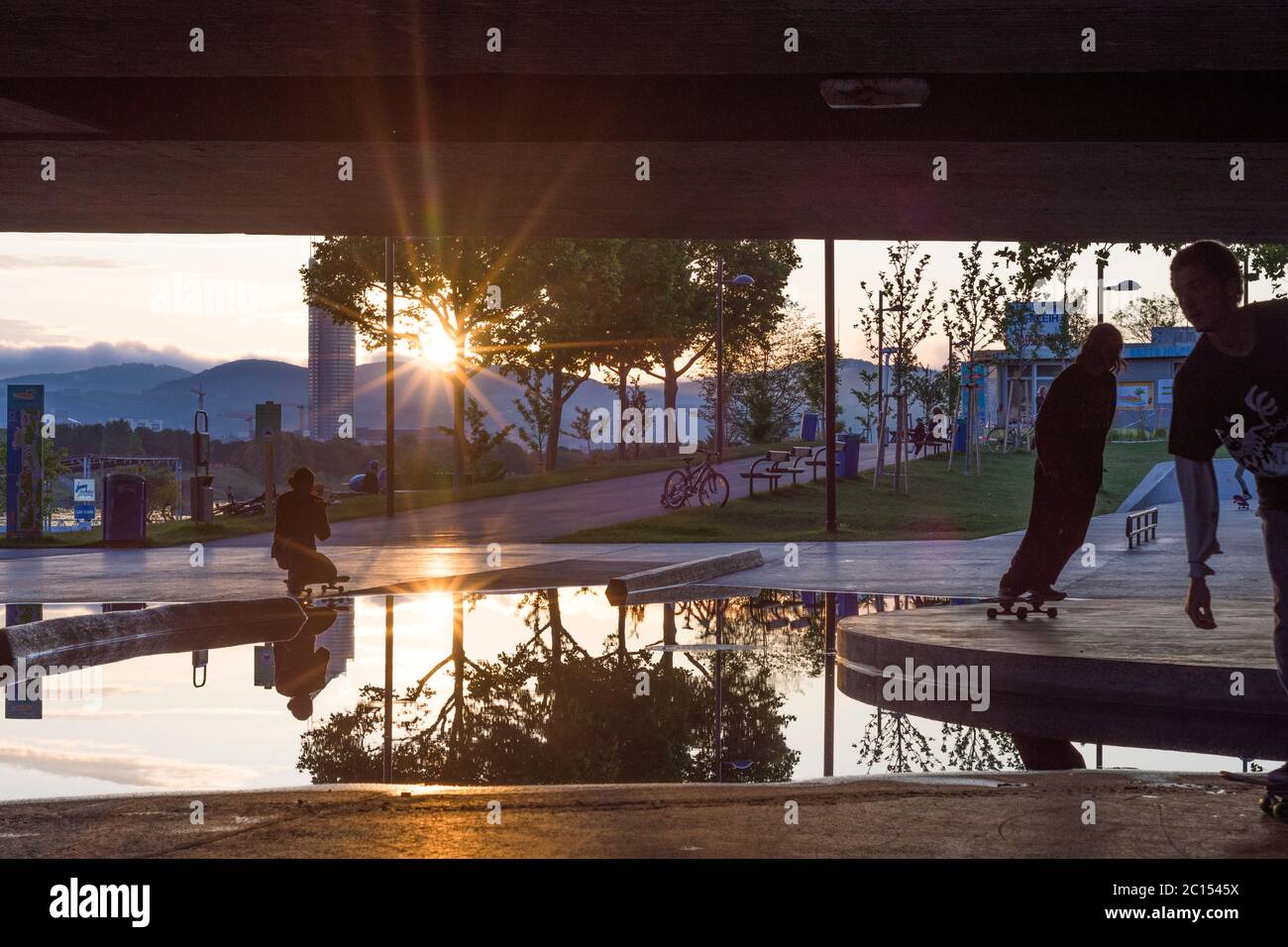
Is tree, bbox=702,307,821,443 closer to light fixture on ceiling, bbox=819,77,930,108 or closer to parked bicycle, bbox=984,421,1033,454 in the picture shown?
parked bicycle, bbox=984,421,1033,454

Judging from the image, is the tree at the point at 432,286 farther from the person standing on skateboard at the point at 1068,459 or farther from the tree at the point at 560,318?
the person standing on skateboard at the point at 1068,459

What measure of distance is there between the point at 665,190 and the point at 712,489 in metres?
21.0

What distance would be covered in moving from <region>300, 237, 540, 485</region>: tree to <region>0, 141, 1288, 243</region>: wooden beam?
2751 cm

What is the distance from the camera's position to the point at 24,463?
1129 inches

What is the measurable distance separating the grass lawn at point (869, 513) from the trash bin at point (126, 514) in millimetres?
8072

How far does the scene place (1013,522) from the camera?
105ft

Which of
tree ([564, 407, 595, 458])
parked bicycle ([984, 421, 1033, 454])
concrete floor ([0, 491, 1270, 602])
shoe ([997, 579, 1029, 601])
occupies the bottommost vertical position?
concrete floor ([0, 491, 1270, 602])

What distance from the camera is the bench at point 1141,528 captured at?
76.7ft

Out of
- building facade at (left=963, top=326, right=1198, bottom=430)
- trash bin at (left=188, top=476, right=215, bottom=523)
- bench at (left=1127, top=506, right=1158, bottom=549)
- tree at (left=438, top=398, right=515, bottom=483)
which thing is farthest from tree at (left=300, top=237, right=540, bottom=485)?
building facade at (left=963, top=326, right=1198, bottom=430)

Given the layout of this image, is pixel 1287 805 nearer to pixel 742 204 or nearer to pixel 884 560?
pixel 742 204

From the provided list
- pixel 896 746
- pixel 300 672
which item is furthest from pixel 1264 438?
pixel 300 672

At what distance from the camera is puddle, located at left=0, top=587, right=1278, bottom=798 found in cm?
738
